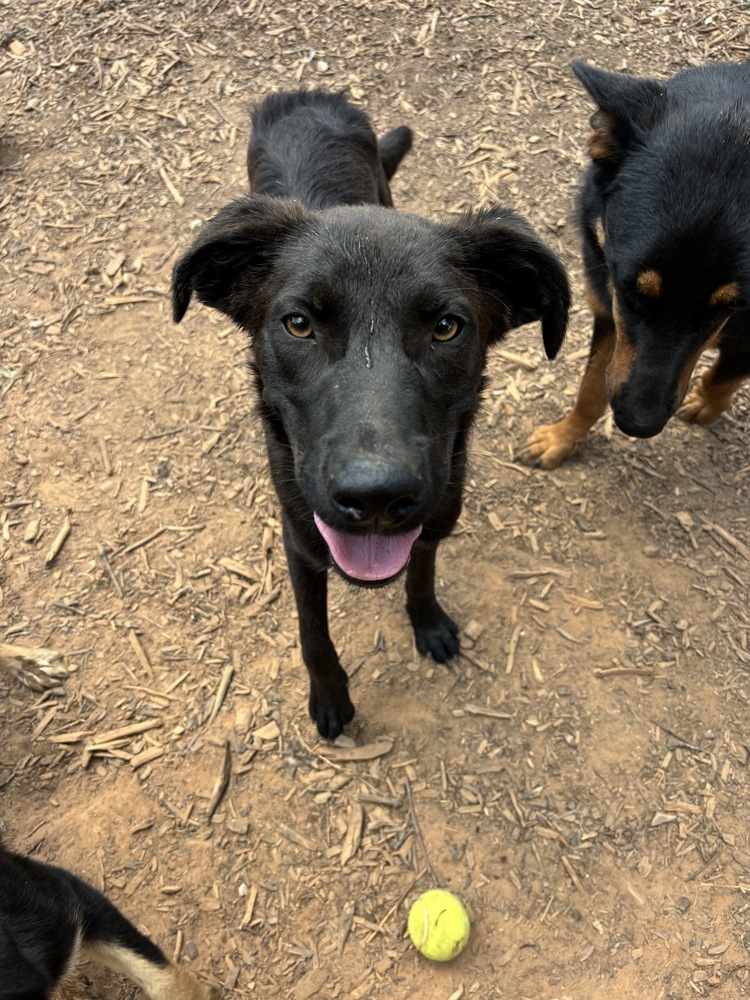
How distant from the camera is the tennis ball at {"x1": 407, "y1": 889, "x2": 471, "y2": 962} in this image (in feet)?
9.37

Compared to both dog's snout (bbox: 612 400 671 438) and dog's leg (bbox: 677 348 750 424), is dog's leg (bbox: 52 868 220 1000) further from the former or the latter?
dog's leg (bbox: 677 348 750 424)

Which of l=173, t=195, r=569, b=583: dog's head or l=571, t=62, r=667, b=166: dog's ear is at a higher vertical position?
l=571, t=62, r=667, b=166: dog's ear

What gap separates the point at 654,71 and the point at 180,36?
13.0 ft

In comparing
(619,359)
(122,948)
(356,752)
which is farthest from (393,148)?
(122,948)

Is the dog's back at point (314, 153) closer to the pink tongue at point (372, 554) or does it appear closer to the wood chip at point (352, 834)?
the pink tongue at point (372, 554)

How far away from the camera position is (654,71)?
579cm

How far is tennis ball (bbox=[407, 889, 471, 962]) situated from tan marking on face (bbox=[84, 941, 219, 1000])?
87cm

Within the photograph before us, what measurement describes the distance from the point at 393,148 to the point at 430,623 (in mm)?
3116

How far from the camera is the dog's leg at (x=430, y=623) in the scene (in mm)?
3514

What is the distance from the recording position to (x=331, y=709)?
11.1 ft

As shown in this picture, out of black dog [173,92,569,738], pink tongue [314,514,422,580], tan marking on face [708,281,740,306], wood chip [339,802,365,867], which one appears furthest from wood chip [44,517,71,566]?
tan marking on face [708,281,740,306]

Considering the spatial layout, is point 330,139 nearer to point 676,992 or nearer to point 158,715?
point 158,715

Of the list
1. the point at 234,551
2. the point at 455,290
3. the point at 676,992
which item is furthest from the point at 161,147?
the point at 676,992

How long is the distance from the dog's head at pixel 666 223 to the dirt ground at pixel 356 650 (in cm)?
117
